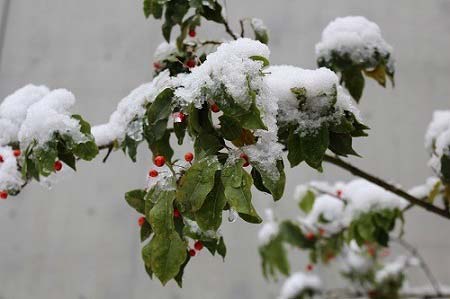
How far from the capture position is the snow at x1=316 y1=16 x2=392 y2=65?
1.03 meters

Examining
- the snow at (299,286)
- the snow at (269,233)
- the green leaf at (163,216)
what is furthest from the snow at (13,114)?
the snow at (299,286)

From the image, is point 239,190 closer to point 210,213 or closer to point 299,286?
point 210,213

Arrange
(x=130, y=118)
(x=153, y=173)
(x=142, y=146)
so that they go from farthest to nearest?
(x=142, y=146)
(x=130, y=118)
(x=153, y=173)

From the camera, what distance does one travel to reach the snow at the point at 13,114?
88 cm

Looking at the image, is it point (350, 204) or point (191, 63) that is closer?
point (191, 63)

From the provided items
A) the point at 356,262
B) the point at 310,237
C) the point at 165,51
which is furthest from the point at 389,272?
the point at 165,51

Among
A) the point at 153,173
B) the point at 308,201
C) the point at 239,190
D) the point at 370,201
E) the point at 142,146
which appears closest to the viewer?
the point at 239,190

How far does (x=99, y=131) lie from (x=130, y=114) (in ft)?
0.36

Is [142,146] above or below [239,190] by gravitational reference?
above

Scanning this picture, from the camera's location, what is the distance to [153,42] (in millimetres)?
2453

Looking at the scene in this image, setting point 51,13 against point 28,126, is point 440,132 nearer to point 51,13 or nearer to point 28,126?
point 28,126

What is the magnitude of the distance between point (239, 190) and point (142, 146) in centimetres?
191

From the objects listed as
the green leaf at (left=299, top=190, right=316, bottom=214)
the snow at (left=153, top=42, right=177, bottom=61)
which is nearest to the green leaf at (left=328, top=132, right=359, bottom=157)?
the snow at (left=153, top=42, right=177, bottom=61)

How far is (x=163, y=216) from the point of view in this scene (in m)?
0.58
